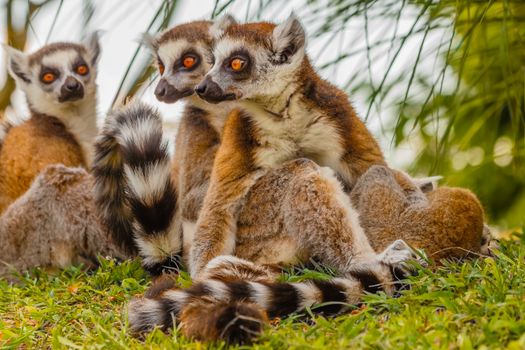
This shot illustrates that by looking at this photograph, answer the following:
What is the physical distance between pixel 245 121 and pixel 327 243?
0.94m

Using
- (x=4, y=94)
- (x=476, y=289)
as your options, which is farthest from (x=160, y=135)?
(x=4, y=94)

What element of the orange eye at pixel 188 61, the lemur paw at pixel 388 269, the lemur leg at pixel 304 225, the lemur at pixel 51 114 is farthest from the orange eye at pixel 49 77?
the lemur paw at pixel 388 269

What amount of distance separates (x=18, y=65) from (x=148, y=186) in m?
3.31

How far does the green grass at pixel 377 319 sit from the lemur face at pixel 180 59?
57.5 inches

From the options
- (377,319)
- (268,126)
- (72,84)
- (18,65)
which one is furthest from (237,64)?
(18,65)

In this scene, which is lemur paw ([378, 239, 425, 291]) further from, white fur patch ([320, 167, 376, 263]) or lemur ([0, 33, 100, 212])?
lemur ([0, 33, 100, 212])

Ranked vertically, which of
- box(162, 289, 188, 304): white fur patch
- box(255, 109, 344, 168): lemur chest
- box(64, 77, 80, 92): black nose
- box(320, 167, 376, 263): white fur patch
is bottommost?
box(162, 289, 188, 304): white fur patch

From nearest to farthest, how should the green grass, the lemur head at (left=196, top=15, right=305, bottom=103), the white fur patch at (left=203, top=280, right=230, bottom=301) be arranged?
the green grass
the white fur patch at (left=203, top=280, right=230, bottom=301)
the lemur head at (left=196, top=15, right=305, bottom=103)

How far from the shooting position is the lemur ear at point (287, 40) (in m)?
4.40

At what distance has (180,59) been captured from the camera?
5.41 m

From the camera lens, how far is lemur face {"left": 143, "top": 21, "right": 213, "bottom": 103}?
5258 millimetres

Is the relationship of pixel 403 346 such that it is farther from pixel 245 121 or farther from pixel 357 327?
pixel 245 121

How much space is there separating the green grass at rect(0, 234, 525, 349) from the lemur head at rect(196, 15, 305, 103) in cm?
114

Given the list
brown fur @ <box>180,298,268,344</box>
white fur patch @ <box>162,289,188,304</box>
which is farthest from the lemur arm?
brown fur @ <box>180,298,268,344</box>
